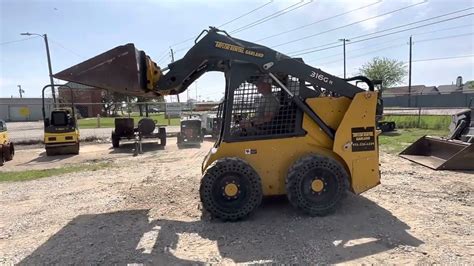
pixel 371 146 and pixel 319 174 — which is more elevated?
pixel 371 146

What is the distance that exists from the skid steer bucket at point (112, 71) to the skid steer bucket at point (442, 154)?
6918 mm

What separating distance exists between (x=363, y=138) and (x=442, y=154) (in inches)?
196

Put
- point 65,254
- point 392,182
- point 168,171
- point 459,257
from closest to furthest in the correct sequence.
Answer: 1. point 459,257
2. point 65,254
3. point 392,182
4. point 168,171

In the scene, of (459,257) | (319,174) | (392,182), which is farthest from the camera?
(392,182)

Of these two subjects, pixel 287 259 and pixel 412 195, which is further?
pixel 412 195

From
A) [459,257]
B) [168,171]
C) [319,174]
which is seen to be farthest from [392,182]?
[168,171]

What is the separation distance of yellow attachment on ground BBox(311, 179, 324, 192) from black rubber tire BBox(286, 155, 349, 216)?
0.04 m

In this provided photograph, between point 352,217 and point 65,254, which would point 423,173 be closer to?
point 352,217

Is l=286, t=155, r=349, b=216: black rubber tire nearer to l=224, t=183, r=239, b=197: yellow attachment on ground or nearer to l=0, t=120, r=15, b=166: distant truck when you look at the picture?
l=224, t=183, r=239, b=197: yellow attachment on ground

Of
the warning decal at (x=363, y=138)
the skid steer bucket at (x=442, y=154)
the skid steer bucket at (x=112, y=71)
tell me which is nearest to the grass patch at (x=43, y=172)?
the skid steer bucket at (x=112, y=71)

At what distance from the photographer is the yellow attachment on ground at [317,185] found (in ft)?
16.8

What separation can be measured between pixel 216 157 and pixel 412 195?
3.56m

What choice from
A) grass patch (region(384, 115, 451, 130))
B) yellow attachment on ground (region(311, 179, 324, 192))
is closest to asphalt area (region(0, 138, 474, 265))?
yellow attachment on ground (region(311, 179, 324, 192))

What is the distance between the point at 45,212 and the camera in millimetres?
5988
